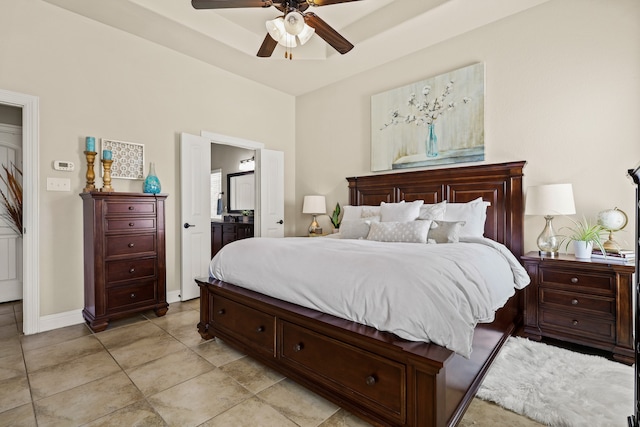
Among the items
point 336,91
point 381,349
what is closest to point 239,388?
point 381,349

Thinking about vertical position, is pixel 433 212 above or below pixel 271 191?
below

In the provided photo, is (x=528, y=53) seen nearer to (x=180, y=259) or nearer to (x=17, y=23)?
(x=180, y=259)

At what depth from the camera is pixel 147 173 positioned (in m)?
3.55

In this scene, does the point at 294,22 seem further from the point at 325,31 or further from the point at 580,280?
the point at 580,280

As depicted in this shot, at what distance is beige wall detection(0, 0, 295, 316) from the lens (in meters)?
2.85

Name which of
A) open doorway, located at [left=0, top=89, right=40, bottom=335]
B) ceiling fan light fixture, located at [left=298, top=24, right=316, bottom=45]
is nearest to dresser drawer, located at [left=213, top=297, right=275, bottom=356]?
open doorway, located at [left=0, top=89, right=40, bottom=335]

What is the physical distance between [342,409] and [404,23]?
348 centimetres

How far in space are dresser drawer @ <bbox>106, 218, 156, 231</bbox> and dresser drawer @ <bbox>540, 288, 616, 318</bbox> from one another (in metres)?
3.62

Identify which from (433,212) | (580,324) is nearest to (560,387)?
(580,324)

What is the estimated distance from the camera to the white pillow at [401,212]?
3.15 meters

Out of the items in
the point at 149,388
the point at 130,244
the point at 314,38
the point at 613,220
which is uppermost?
the point at 314,38

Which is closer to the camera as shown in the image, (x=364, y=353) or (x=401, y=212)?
(x=364, y=353)

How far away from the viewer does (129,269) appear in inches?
121

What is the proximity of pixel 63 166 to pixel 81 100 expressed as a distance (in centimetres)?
68
